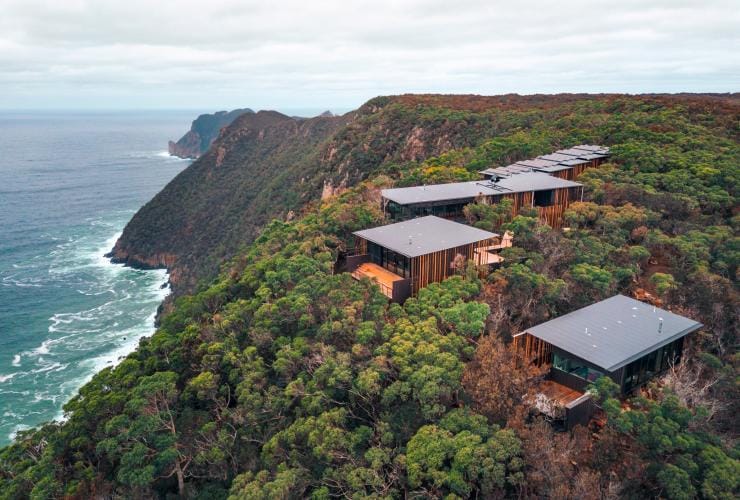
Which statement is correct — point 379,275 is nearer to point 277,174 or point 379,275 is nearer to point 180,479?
point 180,479

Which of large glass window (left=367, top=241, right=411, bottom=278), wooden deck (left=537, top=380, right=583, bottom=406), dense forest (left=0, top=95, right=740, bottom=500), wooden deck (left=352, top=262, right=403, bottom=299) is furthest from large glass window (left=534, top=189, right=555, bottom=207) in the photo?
wooden deck (left=537, top=380, right=583, bottom=406)

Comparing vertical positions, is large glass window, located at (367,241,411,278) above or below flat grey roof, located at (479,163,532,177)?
below

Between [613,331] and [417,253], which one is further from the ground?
[417,253]

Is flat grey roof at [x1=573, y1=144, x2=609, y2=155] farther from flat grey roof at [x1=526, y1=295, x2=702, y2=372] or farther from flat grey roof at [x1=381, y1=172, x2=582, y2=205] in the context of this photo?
flat grey roof at [x1=526, y1=295, x2=702, y2=372]

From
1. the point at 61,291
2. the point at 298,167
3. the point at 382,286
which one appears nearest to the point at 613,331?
the point at 382,286

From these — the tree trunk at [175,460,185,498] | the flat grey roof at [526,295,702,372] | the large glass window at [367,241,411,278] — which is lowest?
the tree trunk at [175,460,185,498]

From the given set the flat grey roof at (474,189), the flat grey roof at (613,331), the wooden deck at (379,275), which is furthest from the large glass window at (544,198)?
the flat grey roof at (613,331)

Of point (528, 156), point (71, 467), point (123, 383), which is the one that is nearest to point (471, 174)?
point (528, 156)
